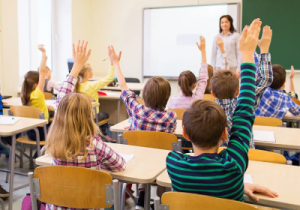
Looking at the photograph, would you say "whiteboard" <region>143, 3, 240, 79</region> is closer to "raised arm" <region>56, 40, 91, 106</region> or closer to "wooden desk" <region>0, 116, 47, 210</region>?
"wooden desk" <region>0, 116, 47, 210</region>

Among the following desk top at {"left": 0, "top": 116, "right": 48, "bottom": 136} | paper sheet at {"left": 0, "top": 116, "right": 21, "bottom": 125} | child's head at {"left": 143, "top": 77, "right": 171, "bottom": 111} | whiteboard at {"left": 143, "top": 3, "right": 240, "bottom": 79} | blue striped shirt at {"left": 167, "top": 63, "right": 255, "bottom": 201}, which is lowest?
desk top at {"left": 0, "top": 116, "right": 48, "bottom": 136}

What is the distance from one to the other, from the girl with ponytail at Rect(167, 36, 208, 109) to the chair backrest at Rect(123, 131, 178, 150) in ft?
2.86

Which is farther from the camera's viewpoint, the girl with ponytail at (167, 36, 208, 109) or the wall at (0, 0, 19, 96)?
the wall at (0, 0, 19, 96)

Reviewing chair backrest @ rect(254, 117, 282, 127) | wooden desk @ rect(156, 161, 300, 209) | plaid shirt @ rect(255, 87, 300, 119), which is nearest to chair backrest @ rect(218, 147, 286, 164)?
wooden desk @ rect(156, 161, 300, 209)

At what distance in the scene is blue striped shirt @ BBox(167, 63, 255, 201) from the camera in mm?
1229

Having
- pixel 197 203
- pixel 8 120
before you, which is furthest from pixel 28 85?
pixel 197 203

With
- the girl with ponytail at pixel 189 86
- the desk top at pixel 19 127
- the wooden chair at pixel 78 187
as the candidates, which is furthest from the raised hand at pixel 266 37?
the desk top at pixel 19 127

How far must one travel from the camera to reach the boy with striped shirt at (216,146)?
4.05ft

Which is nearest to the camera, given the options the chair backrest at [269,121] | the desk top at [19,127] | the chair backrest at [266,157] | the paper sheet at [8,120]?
the chair backrest at [266,157]

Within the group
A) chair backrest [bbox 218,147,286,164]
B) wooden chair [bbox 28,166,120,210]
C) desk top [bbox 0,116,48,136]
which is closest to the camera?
wooden chair [bbox 28,166,120,210]

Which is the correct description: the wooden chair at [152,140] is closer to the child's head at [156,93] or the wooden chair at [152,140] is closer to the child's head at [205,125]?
the child's head at [156,93]

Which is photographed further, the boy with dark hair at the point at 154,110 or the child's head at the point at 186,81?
the child's head at the point at 186,81

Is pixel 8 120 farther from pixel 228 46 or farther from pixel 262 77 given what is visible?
pixel 228 46

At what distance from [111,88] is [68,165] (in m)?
3.87
